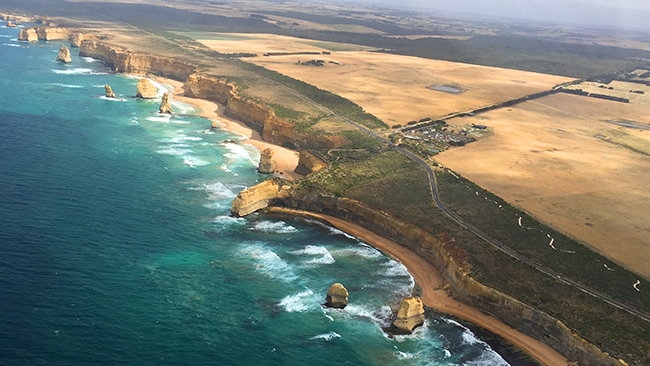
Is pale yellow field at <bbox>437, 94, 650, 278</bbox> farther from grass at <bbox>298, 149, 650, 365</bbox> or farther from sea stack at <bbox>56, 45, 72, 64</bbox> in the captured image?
sea stack at <bbox>56, 45, 72, 64</bbox>

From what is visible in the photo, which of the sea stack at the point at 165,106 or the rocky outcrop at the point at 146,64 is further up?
the rocky outcrop at the point at 146,64

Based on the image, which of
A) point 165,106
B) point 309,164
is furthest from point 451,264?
point 165,106

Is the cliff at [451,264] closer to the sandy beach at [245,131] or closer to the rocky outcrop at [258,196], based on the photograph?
the rocky outcrop at [258,196]

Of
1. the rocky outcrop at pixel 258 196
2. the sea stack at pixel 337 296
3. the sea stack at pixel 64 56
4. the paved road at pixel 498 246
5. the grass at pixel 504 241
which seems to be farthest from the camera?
the sea stack at pixel 64 56

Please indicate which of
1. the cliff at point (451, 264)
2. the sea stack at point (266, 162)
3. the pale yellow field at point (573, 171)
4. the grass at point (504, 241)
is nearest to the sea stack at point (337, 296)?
the cliff at point (451, 264)

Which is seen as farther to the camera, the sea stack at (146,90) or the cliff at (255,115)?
the sea stack at (146,90)

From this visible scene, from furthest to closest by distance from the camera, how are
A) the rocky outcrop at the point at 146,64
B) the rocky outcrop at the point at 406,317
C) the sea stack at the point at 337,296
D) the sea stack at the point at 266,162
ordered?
1. the rocky outcrop at the point at 146,64
2. the sea stack at the point at 266,162
3. the sea stack at the point at 337,296
4. the rocky outcrop at the point at 406,317

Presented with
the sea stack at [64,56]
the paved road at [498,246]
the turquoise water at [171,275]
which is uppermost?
the sea stack at [64,56]

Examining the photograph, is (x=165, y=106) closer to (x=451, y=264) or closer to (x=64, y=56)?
(x=64, y=56)
